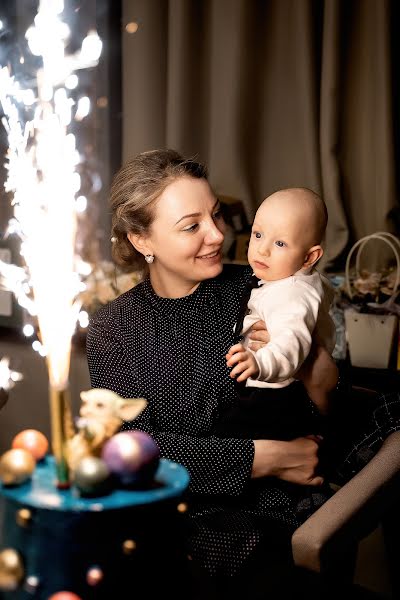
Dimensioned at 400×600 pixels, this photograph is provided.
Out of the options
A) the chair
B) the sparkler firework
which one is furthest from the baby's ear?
the sparkler firework

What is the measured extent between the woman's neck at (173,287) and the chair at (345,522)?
573 mm

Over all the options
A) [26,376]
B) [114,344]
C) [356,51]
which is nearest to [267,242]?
[114,344]

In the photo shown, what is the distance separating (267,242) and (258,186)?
1.44 m

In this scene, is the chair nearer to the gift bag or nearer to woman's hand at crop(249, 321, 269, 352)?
woman's hand at crop(249, 321, 269, 352)

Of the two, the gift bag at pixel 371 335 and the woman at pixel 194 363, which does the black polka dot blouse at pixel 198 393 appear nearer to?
the woman at pixel 194 363

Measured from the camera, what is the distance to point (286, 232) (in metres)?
1.44

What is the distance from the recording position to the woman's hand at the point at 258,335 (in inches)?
57.2

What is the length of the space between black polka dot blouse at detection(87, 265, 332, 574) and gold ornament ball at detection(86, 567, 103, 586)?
60 cm

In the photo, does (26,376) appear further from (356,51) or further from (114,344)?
(356,51)

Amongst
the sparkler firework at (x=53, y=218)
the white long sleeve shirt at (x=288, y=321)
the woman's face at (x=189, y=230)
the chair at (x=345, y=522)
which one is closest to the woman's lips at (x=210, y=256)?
the woman's face at (x=189, y=230)

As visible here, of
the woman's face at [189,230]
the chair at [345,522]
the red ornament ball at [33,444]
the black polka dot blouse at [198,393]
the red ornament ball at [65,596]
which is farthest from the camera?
the woman's face at [189,230]

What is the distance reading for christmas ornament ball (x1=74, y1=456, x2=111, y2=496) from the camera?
81cm

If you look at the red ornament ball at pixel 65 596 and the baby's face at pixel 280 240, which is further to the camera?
the baby's face at pixel 280 240

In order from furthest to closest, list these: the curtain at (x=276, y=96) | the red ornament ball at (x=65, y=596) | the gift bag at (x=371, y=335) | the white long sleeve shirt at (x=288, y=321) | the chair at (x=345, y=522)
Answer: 1. the curtain at (x=276, y=96)
2. the gift bag at (x=371, y=335)
3. the white long sleeve shirt at (x=288, y=321)
4. the chair at (x=345, y=522)
5. the red ornament ball at (x=65, y=596)
